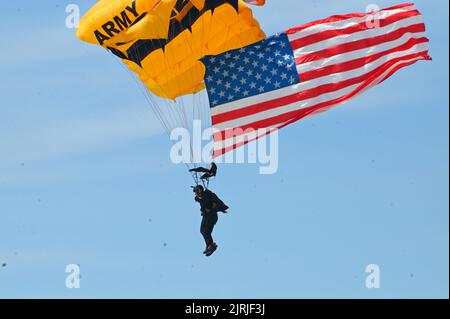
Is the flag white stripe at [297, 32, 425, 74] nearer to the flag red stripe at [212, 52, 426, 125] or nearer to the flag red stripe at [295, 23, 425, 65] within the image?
the flag red stripe at [295, 23, 425, 65]

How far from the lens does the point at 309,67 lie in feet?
83.9

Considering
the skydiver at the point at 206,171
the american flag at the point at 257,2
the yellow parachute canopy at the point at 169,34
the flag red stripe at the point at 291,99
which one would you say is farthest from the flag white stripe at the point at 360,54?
the skydiver at the point at 206,171

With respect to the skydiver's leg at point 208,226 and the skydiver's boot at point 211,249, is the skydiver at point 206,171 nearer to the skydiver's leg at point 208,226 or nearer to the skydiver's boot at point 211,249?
the skydiver's leg at point 208,226

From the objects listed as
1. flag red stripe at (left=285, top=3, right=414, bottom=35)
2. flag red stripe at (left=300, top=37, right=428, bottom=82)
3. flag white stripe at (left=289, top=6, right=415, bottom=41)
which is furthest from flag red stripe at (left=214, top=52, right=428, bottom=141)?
flag red stripe at (left=285, top=3, right=414, bottom=35)

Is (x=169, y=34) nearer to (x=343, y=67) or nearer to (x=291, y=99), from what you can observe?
(x=291, y=99)

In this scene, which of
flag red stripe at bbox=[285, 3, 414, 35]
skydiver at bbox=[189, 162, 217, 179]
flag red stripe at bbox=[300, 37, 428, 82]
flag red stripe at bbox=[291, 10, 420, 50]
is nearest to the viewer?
skydiver at bbox=[189, 162, 217, 179]

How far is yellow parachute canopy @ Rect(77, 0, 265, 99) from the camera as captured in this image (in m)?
23.4

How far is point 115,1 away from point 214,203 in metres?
4.73

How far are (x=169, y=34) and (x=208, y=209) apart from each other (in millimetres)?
3913

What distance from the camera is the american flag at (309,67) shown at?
2533cm

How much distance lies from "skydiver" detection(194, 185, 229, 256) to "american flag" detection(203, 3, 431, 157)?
1.94 metres

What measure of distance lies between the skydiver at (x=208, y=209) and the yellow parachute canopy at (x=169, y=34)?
2.62 metres

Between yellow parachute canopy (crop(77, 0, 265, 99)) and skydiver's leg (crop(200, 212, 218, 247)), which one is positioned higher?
yellow parachute canopy (crop(77, 0, 265, 99))

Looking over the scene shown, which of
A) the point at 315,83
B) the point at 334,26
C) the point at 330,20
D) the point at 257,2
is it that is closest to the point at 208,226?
the point at 315,83
